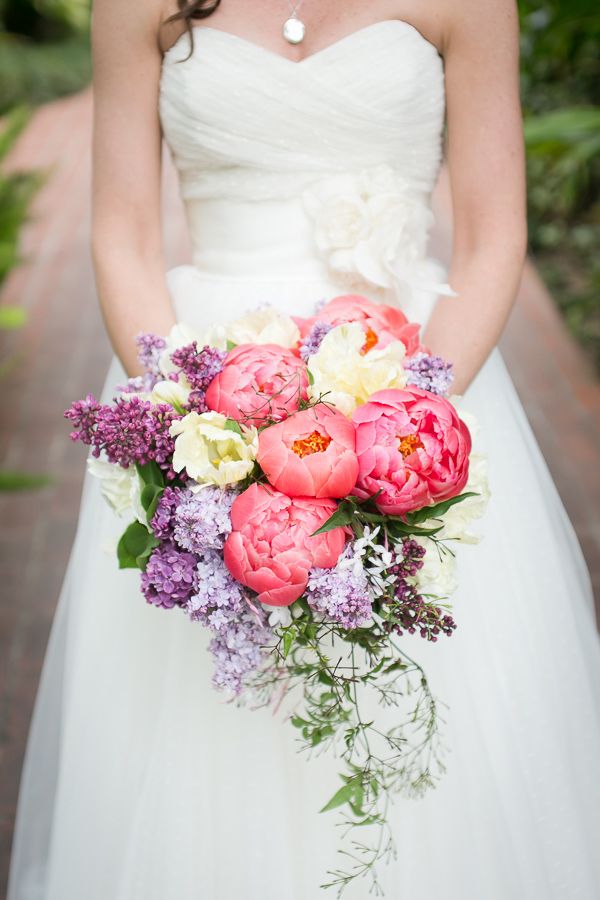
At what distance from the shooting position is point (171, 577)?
1.27 metres

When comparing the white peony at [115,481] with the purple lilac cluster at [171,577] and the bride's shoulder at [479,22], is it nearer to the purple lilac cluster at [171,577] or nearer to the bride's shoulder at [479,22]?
the purple lilac cluster at [171,577]

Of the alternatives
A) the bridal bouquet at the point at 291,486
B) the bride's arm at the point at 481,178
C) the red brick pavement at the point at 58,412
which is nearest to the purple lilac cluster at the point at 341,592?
the bridal bouquet at the point at 291,486

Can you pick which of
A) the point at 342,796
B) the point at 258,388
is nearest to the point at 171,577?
the point at 258,388

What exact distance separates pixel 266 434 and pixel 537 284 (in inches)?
227

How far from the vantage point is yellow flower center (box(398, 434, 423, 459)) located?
48.0 inches

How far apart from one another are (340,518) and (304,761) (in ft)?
2.11

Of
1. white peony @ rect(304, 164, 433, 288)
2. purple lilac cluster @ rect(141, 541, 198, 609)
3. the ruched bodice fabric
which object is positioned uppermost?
the ruched bodice fabric

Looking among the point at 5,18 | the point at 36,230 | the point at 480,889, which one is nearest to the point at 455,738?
the point at 480,889

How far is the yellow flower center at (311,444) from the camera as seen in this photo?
1.21 meters

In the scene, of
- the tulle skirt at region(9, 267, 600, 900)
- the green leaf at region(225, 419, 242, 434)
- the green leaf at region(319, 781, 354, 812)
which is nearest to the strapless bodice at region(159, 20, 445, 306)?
the tulle skirt at region(9, 267, 600, 900)

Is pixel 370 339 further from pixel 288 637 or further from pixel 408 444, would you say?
pixel 288 637

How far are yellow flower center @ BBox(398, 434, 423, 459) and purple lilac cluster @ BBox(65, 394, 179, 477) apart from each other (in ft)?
1.07

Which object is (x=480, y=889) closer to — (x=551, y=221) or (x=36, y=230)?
(x=551, y=221)

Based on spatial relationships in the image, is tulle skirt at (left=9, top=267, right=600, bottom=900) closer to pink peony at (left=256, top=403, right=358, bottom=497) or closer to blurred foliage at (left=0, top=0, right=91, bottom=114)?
pink peony at (left=256, top=403, right=358, bottom=497)
